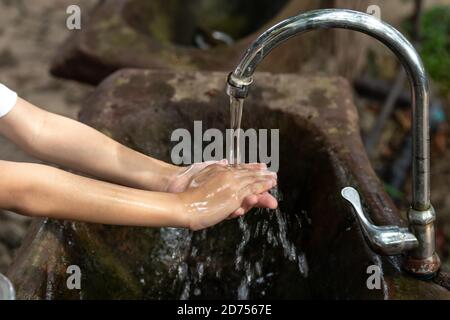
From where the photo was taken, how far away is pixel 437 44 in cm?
414

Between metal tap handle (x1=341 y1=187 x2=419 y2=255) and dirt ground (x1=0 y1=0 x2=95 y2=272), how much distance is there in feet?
7.59

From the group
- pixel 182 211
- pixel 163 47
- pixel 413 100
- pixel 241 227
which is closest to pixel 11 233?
pixel 163 47

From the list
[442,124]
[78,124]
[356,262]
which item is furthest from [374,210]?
[442,124]

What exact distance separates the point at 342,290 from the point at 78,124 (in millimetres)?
792

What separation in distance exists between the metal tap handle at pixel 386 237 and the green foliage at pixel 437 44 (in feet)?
7.93

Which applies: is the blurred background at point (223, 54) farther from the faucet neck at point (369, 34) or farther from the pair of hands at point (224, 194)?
the faucet neck at point (369, 34)

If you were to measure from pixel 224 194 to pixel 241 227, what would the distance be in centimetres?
42

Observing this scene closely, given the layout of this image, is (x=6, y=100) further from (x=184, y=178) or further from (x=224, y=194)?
(x=224, y=194)

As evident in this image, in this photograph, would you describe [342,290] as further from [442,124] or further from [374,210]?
[442,124]

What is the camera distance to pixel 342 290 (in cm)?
180

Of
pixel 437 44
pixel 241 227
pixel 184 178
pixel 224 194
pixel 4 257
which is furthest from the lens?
pixel 437 44

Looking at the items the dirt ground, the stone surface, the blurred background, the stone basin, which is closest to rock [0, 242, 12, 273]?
the blurred background

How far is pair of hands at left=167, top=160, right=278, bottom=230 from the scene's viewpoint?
1.72m

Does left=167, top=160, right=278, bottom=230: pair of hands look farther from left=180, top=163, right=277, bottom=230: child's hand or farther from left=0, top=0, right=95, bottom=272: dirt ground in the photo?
left=0, top=0, right=95, bottom=272: dirt ground
